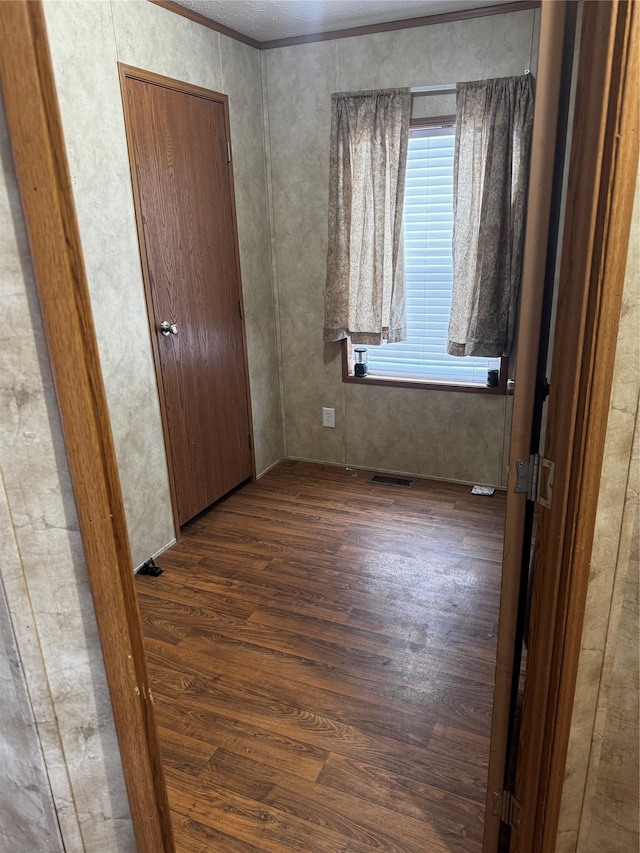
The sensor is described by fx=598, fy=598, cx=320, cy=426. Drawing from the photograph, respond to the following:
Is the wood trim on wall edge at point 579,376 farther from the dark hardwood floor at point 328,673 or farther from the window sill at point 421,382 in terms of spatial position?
the window sill at point 421,382

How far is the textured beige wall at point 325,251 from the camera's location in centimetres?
316

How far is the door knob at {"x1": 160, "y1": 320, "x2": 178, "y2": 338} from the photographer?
2.96 metres

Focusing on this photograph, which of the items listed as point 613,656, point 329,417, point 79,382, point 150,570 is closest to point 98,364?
point 79,382

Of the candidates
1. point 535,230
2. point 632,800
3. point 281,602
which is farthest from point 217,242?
point 632,800

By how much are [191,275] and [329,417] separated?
1396mm

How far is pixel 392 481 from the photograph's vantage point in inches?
152

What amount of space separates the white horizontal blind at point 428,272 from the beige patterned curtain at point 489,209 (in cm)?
17

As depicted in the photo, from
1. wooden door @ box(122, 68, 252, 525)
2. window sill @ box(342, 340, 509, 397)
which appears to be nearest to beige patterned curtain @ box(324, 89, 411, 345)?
window sill @ box(342, 340, 509, 397)

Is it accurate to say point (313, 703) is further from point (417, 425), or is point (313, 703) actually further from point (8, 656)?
point (417, 425)

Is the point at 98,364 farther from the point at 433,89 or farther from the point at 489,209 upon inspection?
the point at 433,89

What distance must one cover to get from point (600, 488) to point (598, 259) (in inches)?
16.1

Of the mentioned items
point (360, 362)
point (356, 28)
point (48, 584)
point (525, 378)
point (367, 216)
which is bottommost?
point (360, 362)

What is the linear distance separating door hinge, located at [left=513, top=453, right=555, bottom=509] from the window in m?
2.47

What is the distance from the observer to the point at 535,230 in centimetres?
106
